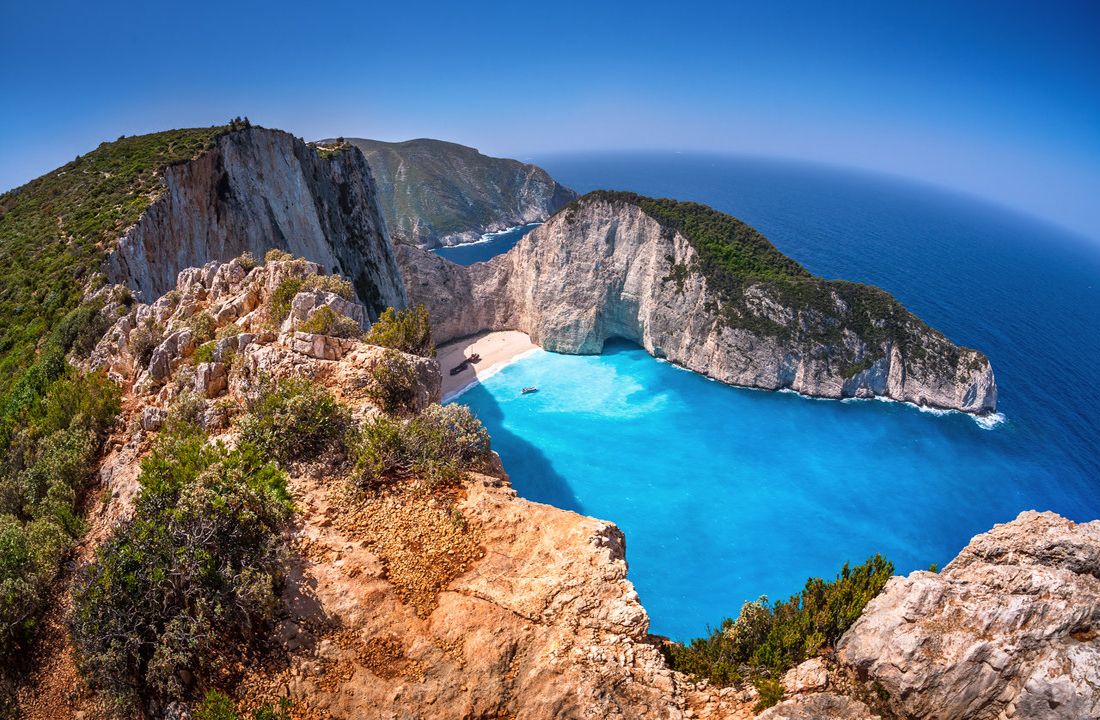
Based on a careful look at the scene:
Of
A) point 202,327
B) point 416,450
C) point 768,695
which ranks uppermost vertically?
point 202,327

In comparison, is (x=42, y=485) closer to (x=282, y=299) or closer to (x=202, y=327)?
(x=202, y=327)

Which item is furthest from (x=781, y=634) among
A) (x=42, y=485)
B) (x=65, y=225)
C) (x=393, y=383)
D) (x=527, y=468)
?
(x=65, y=225)

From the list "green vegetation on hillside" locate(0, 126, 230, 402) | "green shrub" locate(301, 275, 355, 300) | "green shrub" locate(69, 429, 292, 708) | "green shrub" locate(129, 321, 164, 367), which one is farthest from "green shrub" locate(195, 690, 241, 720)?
"green vegetation on hillside" locate(0, 126, 230, 402)

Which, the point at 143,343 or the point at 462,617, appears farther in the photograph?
the point at 143,343

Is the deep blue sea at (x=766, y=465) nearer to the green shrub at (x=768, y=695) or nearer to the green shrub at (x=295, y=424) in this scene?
the green shrub at (x=768, y=695)

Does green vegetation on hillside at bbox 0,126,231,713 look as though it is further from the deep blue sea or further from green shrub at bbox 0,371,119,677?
the deep blue sea
